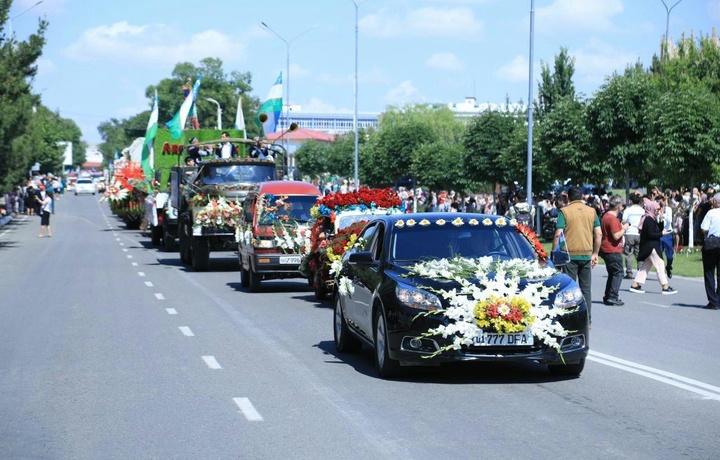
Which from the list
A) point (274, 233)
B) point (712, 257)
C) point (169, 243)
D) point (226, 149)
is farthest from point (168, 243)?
point (712, 257)

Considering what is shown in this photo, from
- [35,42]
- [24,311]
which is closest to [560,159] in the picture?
[35,42]

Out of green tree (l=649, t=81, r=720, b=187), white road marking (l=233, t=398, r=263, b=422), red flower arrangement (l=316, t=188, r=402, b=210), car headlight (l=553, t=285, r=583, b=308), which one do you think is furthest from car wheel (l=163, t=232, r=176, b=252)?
white road marking (l=233, t=398, r=263, b=422)

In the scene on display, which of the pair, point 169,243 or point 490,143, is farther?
point 490,143

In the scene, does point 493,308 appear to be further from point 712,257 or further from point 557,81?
point 557,81

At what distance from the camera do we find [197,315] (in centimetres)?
1678

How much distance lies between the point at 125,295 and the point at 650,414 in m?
13.2

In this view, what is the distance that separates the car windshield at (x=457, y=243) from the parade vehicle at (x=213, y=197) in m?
13.9

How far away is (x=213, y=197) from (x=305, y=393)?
17.1 m

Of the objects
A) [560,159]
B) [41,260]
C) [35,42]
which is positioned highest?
[35,42]

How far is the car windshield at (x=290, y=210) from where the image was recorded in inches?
838

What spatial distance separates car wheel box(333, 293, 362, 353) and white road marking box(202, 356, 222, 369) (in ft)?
4.39

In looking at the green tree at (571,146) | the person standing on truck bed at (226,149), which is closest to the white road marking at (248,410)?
the person standing on truck bed at (226,149)

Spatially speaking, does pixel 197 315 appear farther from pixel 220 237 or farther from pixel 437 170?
pixel 437 170

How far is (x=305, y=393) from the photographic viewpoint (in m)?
9.72
